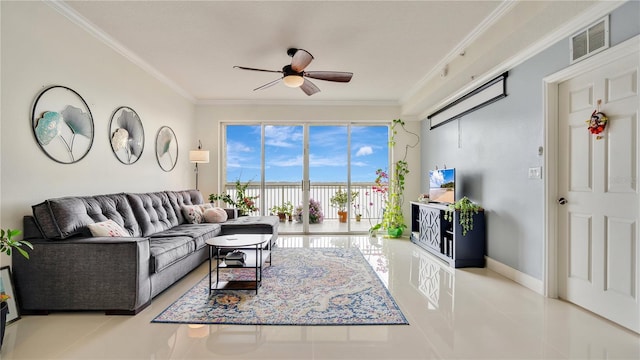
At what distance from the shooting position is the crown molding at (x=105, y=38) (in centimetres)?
269

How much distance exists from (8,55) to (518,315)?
4.47 m

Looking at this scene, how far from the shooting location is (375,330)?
213 cm

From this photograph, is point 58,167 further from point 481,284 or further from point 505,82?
point 505,82

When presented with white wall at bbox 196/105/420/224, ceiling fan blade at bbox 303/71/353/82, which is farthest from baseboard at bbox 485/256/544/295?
white wall at bbox 196/105/420/224

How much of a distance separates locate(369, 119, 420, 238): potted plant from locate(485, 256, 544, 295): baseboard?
210 centimetres

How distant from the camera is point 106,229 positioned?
265cm

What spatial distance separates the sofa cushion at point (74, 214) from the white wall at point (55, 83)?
0.59ft

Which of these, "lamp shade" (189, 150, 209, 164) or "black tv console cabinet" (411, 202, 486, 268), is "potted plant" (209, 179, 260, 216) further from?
"black tv console cabinet" (411, 202, 486, 268)

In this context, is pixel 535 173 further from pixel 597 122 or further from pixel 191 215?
pixel 191 215

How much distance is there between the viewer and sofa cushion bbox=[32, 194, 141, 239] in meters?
2.39

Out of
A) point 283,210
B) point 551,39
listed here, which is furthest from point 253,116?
point 551,39

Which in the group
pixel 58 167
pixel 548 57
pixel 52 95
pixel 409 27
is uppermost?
pixel 409 27

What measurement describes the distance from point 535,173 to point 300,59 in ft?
8.52

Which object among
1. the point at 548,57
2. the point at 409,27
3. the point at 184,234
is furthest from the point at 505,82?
the point at 184,234
